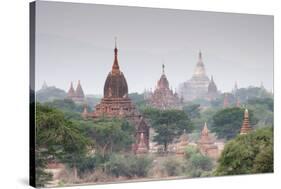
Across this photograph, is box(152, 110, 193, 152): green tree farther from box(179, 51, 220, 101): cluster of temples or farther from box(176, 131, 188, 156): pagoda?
box(179, 51, 220, 101): cluster of temples

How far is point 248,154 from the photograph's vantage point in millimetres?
12633

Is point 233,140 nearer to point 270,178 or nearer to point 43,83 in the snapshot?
point 270,178

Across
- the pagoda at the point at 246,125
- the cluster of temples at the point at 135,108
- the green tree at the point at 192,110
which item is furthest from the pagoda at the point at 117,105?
the pagoda at the point at 246,125

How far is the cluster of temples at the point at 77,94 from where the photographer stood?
11156 millimetres

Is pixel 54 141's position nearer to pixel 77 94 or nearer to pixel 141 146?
pixel 77 94

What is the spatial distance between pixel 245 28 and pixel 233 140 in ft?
6.30

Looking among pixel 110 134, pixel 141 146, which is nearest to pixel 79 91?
pixel 110 134

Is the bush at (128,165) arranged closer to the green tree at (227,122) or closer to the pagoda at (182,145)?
the pagoda at (182,145)

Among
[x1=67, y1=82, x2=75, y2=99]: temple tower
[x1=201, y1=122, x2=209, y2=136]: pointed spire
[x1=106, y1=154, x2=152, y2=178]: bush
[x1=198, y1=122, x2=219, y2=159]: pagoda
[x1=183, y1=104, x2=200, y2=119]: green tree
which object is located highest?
[x1=67, y1=82, x2=75, y2=99]: temple tower

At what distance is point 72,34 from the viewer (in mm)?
11266

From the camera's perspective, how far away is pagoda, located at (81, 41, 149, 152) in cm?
1145

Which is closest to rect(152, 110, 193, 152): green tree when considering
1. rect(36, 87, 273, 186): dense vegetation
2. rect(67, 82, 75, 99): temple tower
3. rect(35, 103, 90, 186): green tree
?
rect(36, 87, 273, 186): dense vegetation

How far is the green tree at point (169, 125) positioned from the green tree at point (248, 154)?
0.89 meters

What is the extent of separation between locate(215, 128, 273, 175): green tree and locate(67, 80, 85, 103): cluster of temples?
2725 mm
